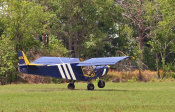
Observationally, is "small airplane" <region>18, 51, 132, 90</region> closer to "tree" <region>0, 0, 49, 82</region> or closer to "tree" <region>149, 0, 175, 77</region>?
"tree" <region>0, 0, 49, 82</region>

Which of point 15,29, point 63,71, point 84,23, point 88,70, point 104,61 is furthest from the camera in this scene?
point 84,23

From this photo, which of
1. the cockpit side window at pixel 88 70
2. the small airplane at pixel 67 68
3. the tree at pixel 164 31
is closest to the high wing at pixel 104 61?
the small airplane at pixel 67 68

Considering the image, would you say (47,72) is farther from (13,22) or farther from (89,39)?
(89,39)

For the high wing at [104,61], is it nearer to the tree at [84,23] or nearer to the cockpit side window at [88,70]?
the cockpit side window at [88,70]

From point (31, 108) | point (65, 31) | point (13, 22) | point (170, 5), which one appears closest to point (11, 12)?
point (13, 22)

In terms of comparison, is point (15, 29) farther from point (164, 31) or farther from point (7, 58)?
point (164, 31)

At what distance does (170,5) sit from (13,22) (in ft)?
51.4

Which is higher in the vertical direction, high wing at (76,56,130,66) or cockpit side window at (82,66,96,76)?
high wing at (76,56,130,66)

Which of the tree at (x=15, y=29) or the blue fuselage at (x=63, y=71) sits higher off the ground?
the tree at (x=15, y=29)

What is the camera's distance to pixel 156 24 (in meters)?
44.8

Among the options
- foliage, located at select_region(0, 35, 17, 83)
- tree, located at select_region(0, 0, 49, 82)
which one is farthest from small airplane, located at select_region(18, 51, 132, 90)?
tree, located at select_region(0, 0, 49, 82)

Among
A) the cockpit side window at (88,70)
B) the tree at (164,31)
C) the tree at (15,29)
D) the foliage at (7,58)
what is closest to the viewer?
the cockpit side window at (88,70)

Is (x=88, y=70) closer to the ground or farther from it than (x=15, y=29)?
closer to the ground

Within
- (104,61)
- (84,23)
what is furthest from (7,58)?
(104,61)
